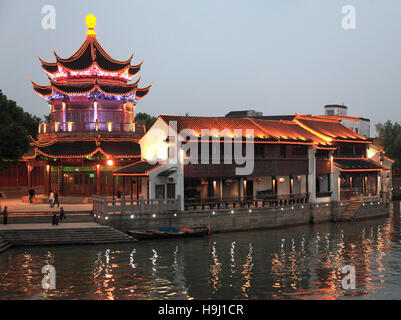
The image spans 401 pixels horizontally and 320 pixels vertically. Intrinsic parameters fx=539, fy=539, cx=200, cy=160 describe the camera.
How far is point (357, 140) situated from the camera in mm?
61312

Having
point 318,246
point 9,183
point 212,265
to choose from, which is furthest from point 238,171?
point 9,183

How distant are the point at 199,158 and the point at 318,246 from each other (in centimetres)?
1229

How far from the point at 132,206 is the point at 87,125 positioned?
15.5 meters

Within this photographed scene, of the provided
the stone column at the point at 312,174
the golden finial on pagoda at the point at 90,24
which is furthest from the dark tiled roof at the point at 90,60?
the stone column at the point at 312,174

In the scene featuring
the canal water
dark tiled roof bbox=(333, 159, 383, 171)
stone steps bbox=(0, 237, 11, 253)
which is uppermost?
dark tiled roof bbox=(333, 159, 383, 171)

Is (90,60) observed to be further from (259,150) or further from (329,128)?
(329,128)

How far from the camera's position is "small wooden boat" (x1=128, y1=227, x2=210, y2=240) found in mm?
39531

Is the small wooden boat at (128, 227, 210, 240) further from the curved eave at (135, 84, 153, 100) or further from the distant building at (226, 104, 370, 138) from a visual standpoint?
the distant building at (226, 104, 370, 138)

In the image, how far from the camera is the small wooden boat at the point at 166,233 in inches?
1556

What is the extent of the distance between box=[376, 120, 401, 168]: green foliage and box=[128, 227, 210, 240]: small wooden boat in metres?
58.9

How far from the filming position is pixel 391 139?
3711 inches

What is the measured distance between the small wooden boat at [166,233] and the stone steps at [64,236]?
58 centimetres

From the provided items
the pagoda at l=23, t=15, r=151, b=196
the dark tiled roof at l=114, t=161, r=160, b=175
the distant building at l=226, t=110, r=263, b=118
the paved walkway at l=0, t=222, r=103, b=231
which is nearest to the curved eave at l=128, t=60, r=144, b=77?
the pagoda at l=23, t=15, r=151, b=196
